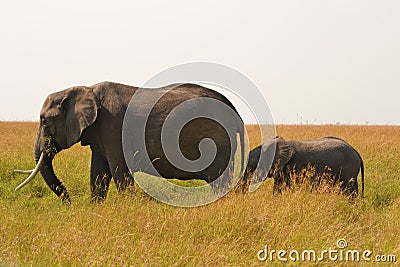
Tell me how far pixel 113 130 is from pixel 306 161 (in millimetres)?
3117

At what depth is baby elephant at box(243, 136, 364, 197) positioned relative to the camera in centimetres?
773

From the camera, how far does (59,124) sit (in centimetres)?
742

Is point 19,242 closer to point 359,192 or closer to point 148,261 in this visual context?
point 148,261

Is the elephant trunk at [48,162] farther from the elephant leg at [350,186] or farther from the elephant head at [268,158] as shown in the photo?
the elephant leg at [350,186]

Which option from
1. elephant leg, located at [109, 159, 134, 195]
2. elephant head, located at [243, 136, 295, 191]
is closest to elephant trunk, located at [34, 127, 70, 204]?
elephant leg, located at [109, 159, 134, 195]

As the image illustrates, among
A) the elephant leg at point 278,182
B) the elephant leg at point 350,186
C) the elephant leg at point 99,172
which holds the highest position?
the elephant leg at point 99,172

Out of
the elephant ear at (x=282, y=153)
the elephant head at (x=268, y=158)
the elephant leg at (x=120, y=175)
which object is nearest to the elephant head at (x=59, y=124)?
the elephant leg at (x=120, y=175)

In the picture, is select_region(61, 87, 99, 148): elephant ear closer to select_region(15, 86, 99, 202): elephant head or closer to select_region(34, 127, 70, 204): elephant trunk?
select_region(15, 86, 99, 202): elephant head

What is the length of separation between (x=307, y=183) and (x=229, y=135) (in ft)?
4.45

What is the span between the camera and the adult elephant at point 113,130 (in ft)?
23.6

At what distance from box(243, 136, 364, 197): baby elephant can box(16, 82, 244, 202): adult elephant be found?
62 centimetres

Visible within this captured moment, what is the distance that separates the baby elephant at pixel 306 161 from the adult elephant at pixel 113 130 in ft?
2.02

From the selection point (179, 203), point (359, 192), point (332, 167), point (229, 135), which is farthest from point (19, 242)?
point (359, 192)

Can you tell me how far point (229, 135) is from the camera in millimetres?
7406
